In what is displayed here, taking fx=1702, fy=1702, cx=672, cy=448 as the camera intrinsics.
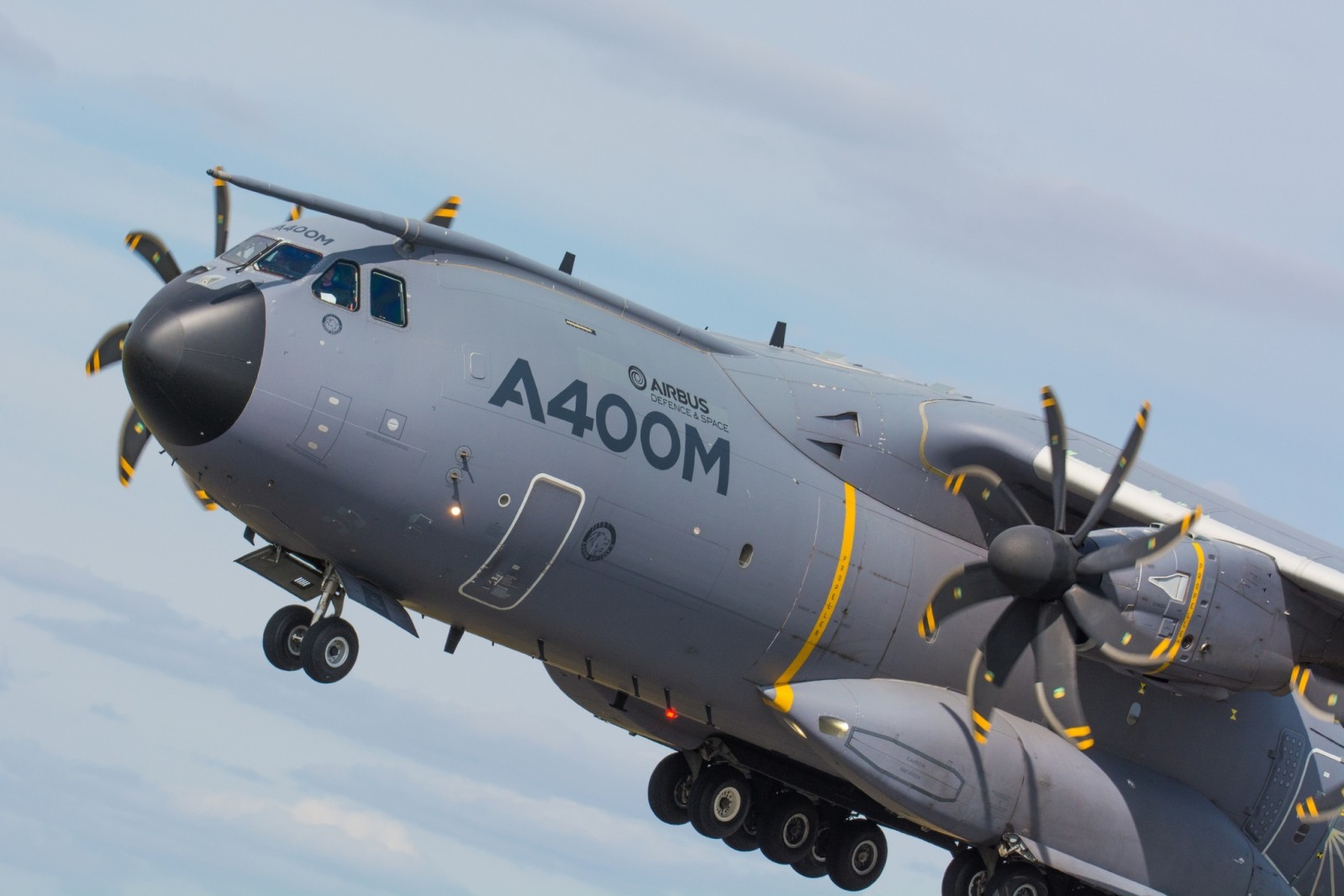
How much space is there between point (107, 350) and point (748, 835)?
8383 millimetres

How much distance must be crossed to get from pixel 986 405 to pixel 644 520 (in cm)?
462

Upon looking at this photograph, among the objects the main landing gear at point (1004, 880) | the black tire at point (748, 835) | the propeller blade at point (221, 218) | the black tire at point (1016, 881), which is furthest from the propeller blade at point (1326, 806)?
the propeller blade at point (221, 218)

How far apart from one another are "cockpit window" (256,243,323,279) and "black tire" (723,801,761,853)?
7.98 m

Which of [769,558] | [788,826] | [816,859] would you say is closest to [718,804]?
[788,826]

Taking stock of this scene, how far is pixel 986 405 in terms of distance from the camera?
17.3 metres

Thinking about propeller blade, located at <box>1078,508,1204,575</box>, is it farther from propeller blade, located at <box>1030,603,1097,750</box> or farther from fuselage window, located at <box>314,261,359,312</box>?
fuselage window, located at <box>314,261,359,312</box>

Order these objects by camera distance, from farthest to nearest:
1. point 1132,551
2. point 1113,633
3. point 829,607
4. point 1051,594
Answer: point 829,607
point 1051,594
point 1113,633
point 1132,551

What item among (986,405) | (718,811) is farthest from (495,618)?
(986,405)

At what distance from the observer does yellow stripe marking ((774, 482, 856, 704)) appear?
15633mm

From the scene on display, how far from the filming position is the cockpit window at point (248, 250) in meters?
13.7

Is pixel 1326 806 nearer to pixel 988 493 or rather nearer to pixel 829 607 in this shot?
pixel 988 493

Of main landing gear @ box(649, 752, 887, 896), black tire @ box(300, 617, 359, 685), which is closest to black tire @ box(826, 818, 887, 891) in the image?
main landing gear @ box(649, 752, 887, 896)

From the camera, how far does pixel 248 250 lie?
545 inches

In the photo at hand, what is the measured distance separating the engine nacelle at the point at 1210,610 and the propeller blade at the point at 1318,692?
0.92 ft
